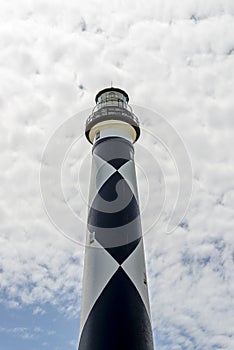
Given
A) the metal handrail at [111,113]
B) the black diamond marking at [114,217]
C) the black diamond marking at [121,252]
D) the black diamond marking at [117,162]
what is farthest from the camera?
the metal handrail at [111,113]

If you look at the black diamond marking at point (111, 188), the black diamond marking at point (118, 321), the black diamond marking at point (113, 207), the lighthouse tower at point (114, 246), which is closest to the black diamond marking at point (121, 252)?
the lighthouse tower at point (114, 246)

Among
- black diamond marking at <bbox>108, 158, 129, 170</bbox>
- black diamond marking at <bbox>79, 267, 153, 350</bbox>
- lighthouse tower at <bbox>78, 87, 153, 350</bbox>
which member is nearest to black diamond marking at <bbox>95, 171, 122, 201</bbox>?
lighthouse tower at <bbox>78, 87, 153, 350</bbox>

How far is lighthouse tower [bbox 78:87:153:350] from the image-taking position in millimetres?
8859

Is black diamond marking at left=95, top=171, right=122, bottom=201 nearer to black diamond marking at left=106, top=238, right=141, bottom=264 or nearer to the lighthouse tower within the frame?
the lighthouse tower

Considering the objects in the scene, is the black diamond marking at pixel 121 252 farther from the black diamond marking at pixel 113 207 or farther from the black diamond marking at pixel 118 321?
the black diamond marking at pixel 113 207

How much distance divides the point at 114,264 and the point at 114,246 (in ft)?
1.67

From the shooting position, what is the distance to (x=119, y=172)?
1182 cm

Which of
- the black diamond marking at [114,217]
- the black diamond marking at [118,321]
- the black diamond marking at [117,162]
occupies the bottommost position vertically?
the black diamond marking at [118,321]

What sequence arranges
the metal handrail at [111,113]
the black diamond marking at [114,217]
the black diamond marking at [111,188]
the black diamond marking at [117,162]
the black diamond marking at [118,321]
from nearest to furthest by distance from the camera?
1. the black diamond marking at [118,321]
2. the black diamond marking at [114,217]
3. the black diamond marking at [111,188]
4. the black diamond marking at [117,162]
5. the metal handrail at [111,113]

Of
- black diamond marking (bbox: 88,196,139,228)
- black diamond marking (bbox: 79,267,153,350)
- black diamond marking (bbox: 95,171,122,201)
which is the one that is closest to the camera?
black diamond marking (bbox: 79,267,153,350)

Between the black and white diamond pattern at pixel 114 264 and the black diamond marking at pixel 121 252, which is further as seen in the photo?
the black diamond marking at pixel 121 252

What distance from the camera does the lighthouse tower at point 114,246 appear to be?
8859 millimetres

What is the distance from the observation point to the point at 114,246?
10156mm

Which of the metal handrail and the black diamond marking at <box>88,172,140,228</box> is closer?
the black diamond marking at <box>88,172,140,228</box>
